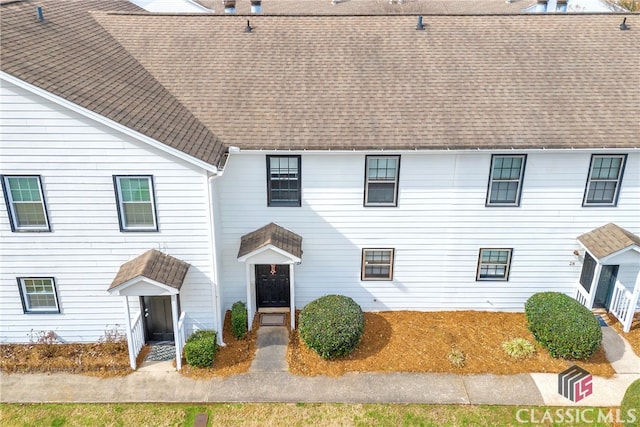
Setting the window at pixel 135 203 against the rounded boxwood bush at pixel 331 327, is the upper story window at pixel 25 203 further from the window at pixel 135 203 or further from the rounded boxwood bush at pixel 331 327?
the rounded boxwood bush at pixel 331 327

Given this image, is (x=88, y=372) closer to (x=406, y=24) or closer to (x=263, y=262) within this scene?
(x=263, y=262)

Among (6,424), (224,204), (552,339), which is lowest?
(6,424)

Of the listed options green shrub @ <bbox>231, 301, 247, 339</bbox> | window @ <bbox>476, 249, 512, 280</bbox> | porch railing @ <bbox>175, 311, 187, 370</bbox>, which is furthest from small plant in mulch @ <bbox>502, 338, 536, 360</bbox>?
porch railing @ <bbox>175, 311, 187, 370</bbox>

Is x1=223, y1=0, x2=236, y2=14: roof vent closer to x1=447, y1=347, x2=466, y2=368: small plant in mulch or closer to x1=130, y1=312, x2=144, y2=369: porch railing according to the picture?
x1=130, y1=312, x2=144, y2=369: porch railing

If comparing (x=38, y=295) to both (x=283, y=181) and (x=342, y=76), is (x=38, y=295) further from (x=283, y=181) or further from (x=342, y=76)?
(x=342, y=76)

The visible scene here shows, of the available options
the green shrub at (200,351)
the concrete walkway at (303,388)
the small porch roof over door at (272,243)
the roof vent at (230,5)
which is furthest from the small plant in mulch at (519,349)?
the roof vent at (230,5)

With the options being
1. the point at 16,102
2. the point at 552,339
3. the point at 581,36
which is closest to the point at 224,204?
the point at 16,102
